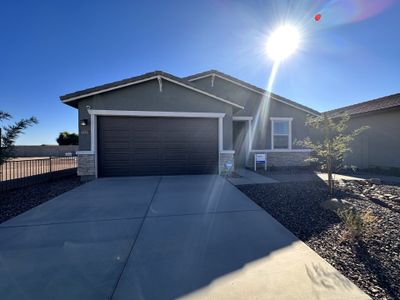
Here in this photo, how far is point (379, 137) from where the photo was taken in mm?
11922

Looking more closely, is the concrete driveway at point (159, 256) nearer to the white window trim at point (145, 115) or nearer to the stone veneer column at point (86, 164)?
the stone veneer column at point (86, 164)

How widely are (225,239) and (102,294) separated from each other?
1.89 m

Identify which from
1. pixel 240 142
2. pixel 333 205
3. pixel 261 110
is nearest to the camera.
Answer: pixel 333 205

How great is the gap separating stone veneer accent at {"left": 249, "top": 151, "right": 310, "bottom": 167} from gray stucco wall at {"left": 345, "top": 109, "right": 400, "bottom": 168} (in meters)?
4.08

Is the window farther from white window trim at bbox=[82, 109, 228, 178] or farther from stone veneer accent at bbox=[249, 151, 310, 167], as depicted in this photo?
white window trim at bbox=[82, 109, 228, 178]

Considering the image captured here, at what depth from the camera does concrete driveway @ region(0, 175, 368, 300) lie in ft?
7.18

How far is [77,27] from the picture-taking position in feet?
25.8

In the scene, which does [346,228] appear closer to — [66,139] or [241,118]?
[241,118]

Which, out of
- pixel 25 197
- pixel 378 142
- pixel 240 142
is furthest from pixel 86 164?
pixel 378 142

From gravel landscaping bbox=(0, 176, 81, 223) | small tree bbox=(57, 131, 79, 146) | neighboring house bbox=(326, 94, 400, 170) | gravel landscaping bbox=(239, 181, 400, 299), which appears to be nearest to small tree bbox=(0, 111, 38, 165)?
gravel landscaping bbox=(0, 176, 81, 223)

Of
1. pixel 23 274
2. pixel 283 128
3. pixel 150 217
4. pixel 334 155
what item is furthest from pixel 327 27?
pixel 23 274

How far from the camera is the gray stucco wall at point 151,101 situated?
8594 mm

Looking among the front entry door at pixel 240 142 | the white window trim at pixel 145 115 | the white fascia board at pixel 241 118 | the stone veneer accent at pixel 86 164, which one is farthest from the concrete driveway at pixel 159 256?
the white fascia board at pixel 241 118

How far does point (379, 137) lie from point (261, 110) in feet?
23.5
